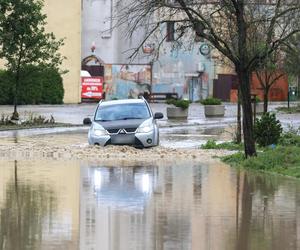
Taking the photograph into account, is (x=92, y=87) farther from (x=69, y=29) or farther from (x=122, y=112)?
(x=122, y=112)

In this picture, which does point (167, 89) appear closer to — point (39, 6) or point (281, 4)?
point (39, 6)

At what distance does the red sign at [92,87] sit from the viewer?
65375 mm

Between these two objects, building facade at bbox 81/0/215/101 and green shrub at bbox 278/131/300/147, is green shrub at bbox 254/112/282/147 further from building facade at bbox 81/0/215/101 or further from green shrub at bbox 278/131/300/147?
building facade at bbox 81/0/215/101

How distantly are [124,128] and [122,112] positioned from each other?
4.48 feet

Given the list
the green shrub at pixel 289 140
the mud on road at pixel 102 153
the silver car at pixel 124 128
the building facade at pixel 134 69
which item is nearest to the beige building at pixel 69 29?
the building facade at pixel 134 69

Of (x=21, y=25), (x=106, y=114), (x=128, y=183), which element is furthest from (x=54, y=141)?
(x=128, y=183)

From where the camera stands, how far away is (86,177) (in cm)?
1570

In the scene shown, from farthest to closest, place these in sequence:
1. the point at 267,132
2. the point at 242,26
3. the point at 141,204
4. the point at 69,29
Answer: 1. the point at 69,29
2. the point at 267,132
3. the point at 242,26
4. the point at 141,204

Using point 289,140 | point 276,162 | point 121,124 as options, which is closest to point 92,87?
point 121,124

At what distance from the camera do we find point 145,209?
11.6m

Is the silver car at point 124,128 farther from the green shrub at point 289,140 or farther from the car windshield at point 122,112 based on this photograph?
the green shrub at point 289,140

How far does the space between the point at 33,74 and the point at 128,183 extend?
933 inches

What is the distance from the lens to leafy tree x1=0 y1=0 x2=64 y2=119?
34906 mm

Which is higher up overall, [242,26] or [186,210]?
[242,26]
